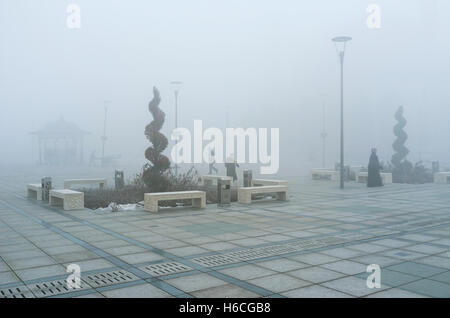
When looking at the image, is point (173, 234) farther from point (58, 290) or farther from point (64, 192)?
point (64, 192)

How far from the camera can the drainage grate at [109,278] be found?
240 inches

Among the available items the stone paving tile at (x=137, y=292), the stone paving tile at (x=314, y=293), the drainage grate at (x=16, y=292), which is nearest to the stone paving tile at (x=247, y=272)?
the stone paving tile at (x=314, y=293)

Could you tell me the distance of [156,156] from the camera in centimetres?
1634

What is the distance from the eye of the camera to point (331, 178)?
2705 cm

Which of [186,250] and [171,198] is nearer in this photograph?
[186,250]

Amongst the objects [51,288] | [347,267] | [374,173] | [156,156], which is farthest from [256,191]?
[51,288]

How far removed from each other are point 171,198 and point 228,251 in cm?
588

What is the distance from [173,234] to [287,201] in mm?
7144

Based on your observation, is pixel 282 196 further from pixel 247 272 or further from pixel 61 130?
pixel 61 130

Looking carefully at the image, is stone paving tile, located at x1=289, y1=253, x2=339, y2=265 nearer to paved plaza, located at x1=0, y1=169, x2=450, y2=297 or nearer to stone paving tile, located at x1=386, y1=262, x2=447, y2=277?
paved plaza, located at x1=0, y1=169, x2=450, y2=297

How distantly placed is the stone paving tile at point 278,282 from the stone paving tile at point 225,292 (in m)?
0.33

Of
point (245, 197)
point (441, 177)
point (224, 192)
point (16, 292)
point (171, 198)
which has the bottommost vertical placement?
point (16, 292)

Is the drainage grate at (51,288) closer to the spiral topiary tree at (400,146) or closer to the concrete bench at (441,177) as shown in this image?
the concrete bench at (441,177)
